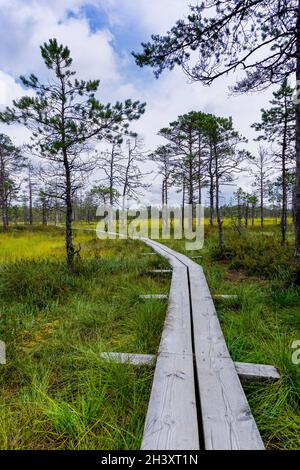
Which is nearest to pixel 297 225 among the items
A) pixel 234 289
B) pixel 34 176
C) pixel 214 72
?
pixel 234 289

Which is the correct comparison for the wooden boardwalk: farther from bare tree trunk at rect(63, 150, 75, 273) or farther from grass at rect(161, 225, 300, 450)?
bare tree trunk at rect(63, 150, 75, 273)

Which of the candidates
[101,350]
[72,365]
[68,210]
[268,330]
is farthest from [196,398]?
[68,210]

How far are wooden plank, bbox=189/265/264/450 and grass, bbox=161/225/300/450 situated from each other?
0.24m

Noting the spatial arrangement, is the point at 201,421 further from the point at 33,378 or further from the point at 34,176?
the point at 34,176

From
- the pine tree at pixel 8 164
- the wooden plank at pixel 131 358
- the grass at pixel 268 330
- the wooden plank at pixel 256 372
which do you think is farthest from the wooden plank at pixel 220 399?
the pine tree at pixel 8 164

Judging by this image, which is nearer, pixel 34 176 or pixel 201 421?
pixel 201 421

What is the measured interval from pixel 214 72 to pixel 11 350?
5893 millimetres

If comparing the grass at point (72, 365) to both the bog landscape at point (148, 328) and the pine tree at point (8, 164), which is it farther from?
the pine tree at point (8, 164)

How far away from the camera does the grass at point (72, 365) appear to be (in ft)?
5.15

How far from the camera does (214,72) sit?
15.4 ft

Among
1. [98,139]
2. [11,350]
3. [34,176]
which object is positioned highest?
[98,139]

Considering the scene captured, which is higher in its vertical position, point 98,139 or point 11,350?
point 98,139

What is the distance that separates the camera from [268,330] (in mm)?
2918
